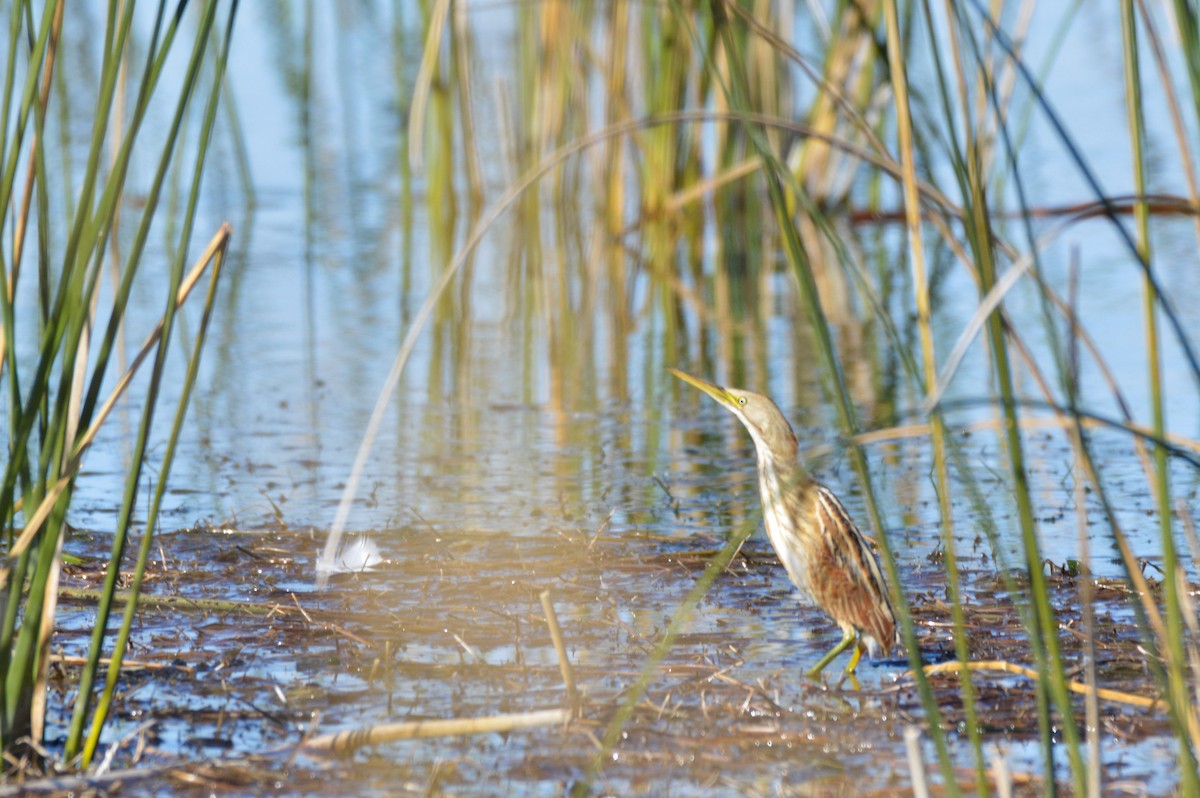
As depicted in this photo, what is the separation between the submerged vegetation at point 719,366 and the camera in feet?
8.21

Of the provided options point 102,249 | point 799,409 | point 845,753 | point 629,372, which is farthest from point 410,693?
point 629,372

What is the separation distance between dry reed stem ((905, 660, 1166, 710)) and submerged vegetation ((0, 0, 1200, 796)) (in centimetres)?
2

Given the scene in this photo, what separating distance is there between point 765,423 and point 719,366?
3.38 m

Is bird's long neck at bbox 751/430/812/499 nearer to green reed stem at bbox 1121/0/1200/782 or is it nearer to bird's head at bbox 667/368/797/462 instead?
bird's head at bbox 667/368/797/462

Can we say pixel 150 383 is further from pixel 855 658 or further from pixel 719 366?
pixel 719 366

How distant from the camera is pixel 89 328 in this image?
10.7ft

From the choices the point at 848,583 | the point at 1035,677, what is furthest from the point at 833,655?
the point at 1035,677

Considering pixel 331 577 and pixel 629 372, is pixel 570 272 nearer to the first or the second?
pixel 629 372

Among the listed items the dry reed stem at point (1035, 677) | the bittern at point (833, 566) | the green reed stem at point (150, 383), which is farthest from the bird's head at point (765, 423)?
the green reed stem at point (150, 383)

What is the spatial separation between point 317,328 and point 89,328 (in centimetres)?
535

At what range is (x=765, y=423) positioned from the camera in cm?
424

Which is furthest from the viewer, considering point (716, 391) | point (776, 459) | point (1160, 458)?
point (716, 391)

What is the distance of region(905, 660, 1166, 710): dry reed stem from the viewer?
11.2ft

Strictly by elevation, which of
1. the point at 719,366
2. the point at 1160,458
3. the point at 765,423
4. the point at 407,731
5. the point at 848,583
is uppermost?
the point at 719,366
